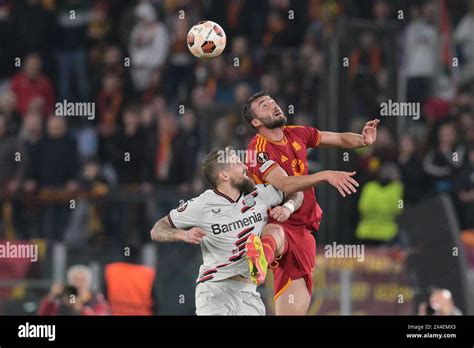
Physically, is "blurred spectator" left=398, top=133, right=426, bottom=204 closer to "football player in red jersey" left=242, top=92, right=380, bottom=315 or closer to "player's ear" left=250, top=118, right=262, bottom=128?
"football player in red jersey" left=242, top=92, right=380, bottom=315

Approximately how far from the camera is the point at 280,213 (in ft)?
42.6

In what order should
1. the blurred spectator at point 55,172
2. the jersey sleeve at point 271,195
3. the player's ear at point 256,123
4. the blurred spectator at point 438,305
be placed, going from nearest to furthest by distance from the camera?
1. the jersey sleeve at point 271,195
2. the player's ear at point 256,123
3. the blurred spectator at point 438,305
4. the blurred spectator at point 55,172

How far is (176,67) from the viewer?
21.4m

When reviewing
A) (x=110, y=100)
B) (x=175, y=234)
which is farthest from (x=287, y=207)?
(x=110, y=100)

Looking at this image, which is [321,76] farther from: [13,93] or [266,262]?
[266,262]

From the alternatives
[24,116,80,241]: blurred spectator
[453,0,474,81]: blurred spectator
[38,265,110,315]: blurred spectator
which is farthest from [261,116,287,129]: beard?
[453,0,474,81]: blurred spectator

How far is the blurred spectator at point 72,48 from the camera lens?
69.9ft

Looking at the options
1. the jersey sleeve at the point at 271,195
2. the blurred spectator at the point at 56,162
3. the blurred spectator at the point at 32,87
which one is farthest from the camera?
the blurred spectator at the point at 32,87

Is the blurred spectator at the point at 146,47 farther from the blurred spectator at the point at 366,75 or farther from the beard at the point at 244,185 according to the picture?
the beard at the point at 244,185

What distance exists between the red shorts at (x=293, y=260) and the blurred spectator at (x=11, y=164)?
614 cm

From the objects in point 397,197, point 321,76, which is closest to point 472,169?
point 397,197

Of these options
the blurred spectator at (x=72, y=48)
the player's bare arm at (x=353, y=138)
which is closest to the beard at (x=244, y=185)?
the player's bare arm at (x=353, y=138)

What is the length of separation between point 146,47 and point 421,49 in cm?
391
